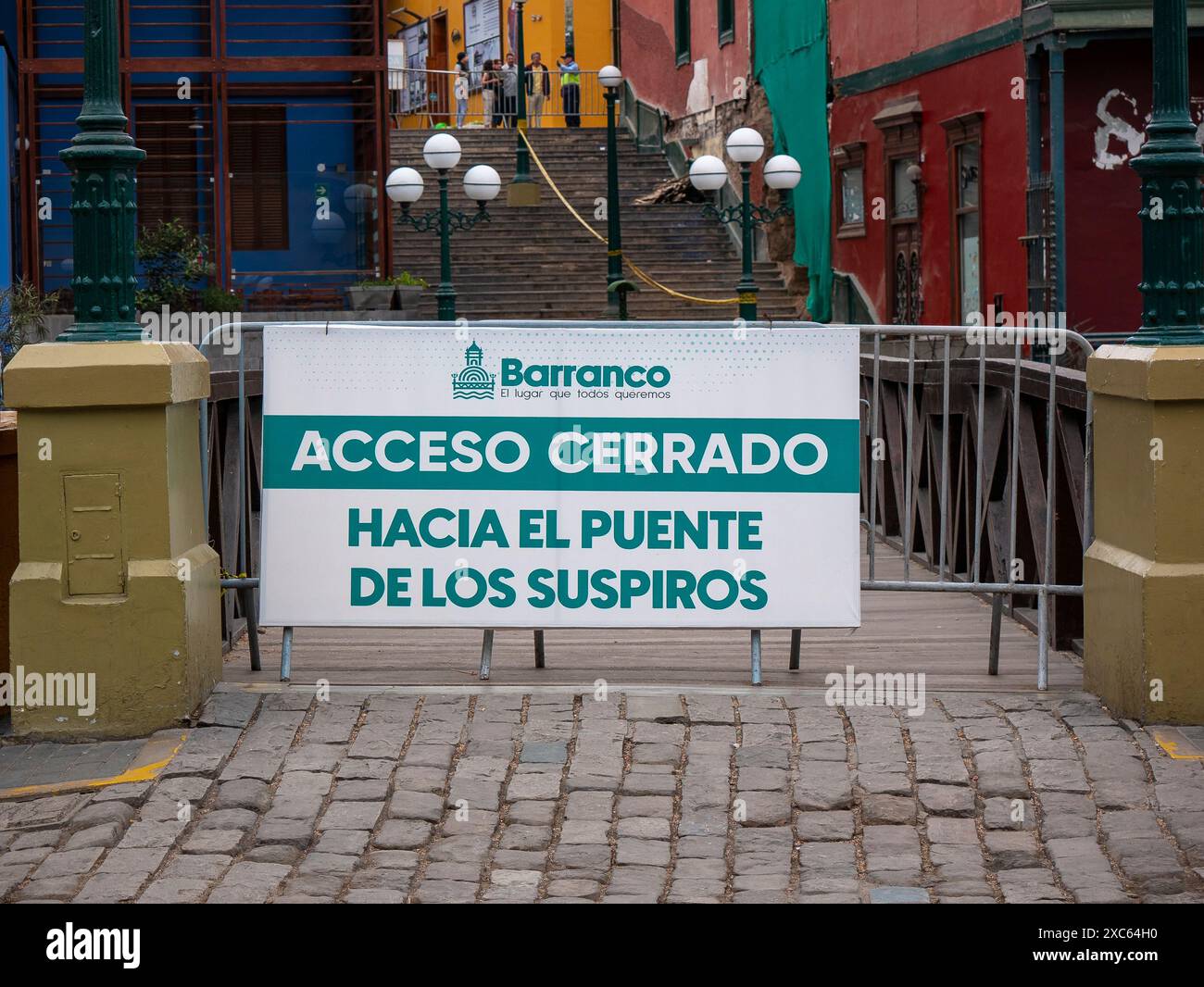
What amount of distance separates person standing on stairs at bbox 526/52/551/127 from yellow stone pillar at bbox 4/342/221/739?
36.4 m

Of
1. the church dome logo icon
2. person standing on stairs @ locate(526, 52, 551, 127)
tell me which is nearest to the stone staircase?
person standing on stairs @ locate(526, 52, 551, 127)

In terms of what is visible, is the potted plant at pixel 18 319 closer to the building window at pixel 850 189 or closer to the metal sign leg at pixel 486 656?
the metal sign leg at pixel 486 656

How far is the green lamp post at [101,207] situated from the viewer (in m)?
6.49

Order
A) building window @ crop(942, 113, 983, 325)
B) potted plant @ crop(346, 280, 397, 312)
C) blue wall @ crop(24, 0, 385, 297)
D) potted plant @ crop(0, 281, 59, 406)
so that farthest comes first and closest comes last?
potted plant @ crop(346, 280, 397, 312) → blue wall @ crop(24, 0, 385, 297) → building window @ crop(942, 113, 983, 325) → potted plant @ crop(0, 281, 59, 406)

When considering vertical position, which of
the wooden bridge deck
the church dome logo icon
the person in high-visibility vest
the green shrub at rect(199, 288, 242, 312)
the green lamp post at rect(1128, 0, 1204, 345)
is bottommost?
the wooden bridge deck

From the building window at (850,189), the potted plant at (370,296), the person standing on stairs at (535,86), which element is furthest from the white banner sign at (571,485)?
the person standing on stairs at (535,86)

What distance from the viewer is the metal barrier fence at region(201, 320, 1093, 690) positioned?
7258 mm

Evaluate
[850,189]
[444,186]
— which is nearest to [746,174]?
[444,186]

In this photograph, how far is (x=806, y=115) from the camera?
97.5 ft

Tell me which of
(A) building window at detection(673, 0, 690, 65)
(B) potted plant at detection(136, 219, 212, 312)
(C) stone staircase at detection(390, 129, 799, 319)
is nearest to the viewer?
(B) potted plant at detection(136, 219, 212, 312)

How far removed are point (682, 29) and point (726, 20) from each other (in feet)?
11.3

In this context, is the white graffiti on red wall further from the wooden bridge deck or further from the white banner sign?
the white banner sign

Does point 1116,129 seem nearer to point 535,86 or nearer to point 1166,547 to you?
point 1166,547

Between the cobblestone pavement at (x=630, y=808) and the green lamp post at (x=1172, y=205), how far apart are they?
1.42m
